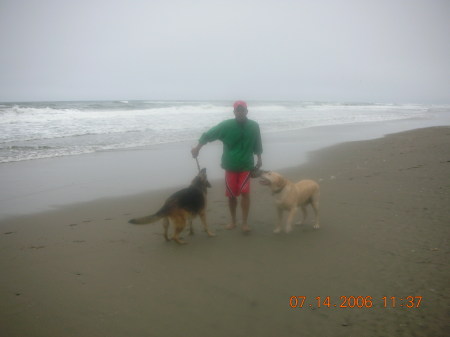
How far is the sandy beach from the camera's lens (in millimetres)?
2918

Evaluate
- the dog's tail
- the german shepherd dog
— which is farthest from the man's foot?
the dog's tail

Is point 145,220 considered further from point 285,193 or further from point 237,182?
point 285,193

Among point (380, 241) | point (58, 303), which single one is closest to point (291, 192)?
point (380, 241)

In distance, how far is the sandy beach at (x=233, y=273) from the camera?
2918mm

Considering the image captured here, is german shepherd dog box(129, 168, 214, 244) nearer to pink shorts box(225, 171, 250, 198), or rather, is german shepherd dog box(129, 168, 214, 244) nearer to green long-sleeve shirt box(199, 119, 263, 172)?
pink shorts box(225, 171, 250, 198)

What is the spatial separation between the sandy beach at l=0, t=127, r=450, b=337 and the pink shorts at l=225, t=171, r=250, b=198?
Result: 2.26 ft

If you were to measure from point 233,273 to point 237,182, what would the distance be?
5.48 ft

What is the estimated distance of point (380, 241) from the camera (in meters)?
4.44

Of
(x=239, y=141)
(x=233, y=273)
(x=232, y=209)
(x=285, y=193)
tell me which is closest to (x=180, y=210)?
(x=232, y=209)

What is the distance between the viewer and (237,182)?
5.10 m

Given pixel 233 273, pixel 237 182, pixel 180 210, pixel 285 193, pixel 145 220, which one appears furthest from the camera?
pixel 237 182

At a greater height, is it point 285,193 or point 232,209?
point 285,193

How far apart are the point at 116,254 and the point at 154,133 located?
589 inches

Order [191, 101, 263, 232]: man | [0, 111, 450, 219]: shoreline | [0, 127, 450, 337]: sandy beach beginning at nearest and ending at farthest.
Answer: [0, 127, 450, 337]: sandy beach
[191, 101, 263, 232]: man
[0, 111, 450, 219]: shoreline
